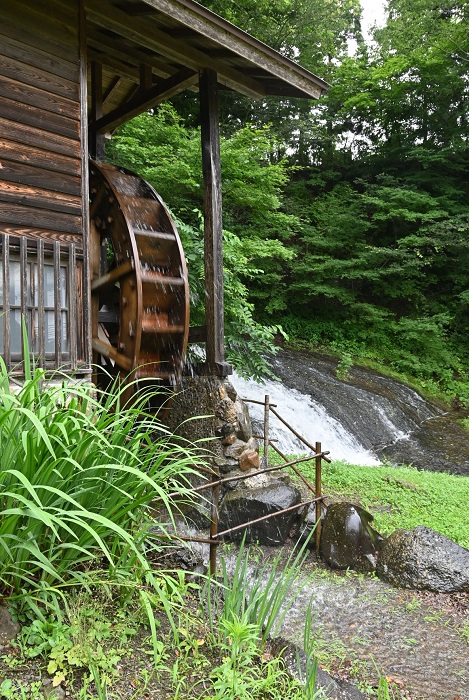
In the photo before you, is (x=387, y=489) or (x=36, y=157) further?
(x=387, y=489)

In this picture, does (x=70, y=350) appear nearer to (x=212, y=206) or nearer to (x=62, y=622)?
(x=212, y=206)

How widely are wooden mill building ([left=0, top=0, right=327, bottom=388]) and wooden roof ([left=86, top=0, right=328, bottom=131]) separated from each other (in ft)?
0.04

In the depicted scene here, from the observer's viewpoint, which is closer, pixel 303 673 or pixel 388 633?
pixel 303 673

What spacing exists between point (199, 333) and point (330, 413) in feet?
14.9

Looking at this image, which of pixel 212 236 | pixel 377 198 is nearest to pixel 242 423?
pixel 212 236

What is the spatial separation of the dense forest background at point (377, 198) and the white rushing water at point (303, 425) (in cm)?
313

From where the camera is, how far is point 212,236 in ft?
18.9

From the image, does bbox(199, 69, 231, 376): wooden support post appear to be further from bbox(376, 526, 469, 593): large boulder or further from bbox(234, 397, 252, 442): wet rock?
bbox(376, 526, 469, 593): large boulder

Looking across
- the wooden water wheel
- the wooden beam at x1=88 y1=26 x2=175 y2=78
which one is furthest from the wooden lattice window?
the wooden beam at x1=88 y1=26 x2=175 y2=78

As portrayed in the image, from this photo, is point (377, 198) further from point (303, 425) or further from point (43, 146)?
point (43, 146)

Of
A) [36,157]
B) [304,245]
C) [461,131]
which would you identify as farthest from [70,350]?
[461,131]

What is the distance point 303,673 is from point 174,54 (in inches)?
206

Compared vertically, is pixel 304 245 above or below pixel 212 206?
above

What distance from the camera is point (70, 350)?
4527 millimetres
